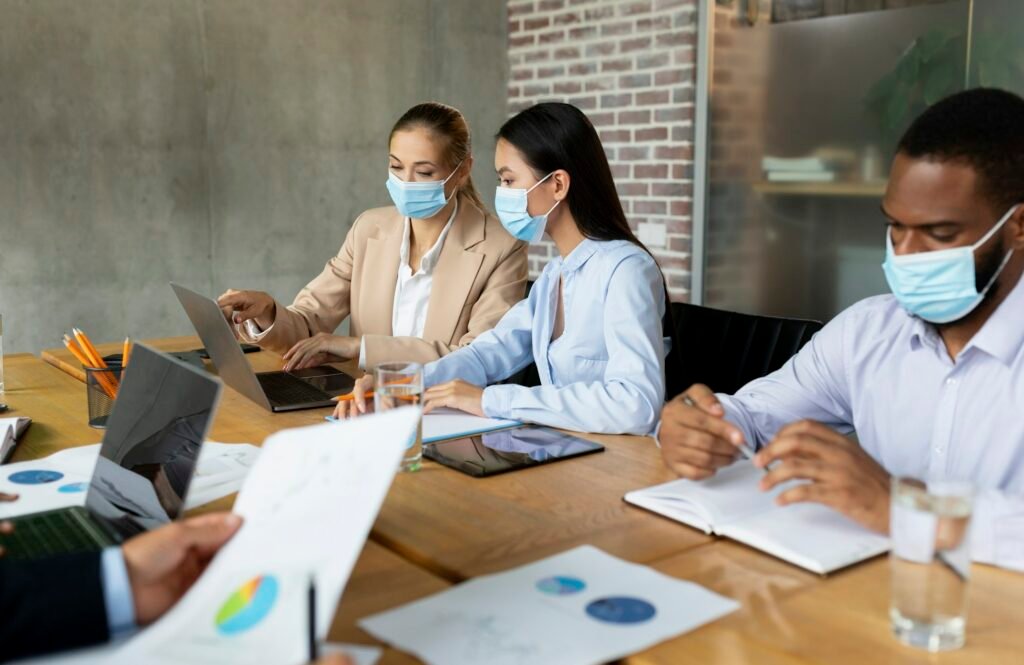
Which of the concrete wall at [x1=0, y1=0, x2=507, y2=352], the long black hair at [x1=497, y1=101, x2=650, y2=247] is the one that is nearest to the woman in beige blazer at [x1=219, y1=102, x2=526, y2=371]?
the long black hair at [x1=497, y1=101, x2=650, y2=247]

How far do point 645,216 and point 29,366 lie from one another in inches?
101

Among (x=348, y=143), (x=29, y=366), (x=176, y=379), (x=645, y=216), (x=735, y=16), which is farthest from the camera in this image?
(x=348, y=143)

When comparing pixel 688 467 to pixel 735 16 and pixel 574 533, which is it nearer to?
pixel 574 533

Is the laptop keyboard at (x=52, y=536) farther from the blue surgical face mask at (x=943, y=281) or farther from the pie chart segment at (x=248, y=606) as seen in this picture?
the blue surgical face mask at (x=943, y=281)

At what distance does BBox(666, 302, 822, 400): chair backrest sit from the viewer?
217 cm

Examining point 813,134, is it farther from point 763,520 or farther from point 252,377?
point 763,520

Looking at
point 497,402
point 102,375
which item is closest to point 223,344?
point 102,375

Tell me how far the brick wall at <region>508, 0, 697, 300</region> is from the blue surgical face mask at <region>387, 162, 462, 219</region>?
1.55 meters

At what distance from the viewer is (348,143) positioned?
4.50 m

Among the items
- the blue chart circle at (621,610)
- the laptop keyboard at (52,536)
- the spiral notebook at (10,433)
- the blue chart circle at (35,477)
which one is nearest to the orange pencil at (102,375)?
the spiral notebook at (10,433)

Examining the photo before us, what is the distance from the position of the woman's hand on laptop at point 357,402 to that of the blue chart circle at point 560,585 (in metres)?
0.74

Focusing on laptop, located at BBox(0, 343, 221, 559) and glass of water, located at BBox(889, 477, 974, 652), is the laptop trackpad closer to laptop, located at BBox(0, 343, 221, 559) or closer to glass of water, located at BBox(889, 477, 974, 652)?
laptop, located at BBox(0, 343, 221, 559)

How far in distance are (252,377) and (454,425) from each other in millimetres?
440

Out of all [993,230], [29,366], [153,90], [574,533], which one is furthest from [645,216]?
[574,533]
